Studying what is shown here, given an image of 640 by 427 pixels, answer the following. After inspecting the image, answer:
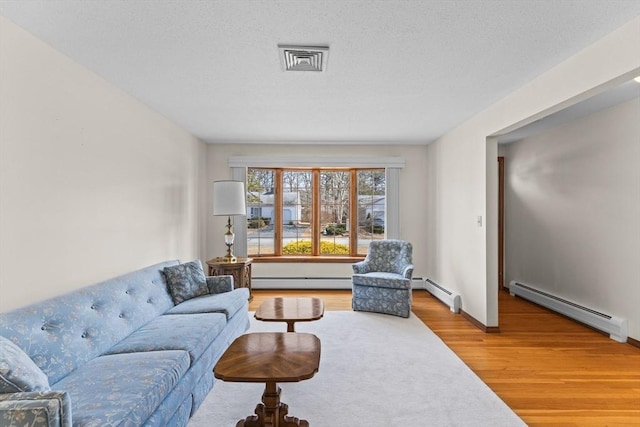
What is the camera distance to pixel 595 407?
2.26m

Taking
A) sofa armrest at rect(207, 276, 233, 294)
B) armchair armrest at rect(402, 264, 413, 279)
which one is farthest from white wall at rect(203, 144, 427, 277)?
sofa armrest at rect(207, 276, 233, 294)

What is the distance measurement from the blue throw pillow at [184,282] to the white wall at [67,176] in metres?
0.39

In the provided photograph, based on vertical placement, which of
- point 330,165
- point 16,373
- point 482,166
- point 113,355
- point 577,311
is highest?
point 330,165

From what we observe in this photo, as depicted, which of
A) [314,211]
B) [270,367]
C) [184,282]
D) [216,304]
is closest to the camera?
[270,367]

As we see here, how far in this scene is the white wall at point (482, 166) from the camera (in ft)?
7.13

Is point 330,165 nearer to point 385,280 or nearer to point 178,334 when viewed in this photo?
point 385,280

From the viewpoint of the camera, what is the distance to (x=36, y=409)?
46.9 inches

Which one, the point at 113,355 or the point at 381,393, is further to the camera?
the point at 381,393

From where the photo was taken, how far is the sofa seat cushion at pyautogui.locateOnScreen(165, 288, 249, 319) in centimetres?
291

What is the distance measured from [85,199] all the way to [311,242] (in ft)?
Answer: 12.0

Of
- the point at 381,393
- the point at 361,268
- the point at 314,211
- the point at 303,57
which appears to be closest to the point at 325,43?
the point at 303,57

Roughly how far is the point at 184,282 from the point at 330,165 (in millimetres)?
3027

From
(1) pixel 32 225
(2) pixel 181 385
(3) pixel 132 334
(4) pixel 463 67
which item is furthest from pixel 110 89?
(4) pixel 463 67

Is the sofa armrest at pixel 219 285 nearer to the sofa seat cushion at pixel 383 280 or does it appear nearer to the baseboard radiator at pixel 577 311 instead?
the sofa seat cushion at pixel 383 280
